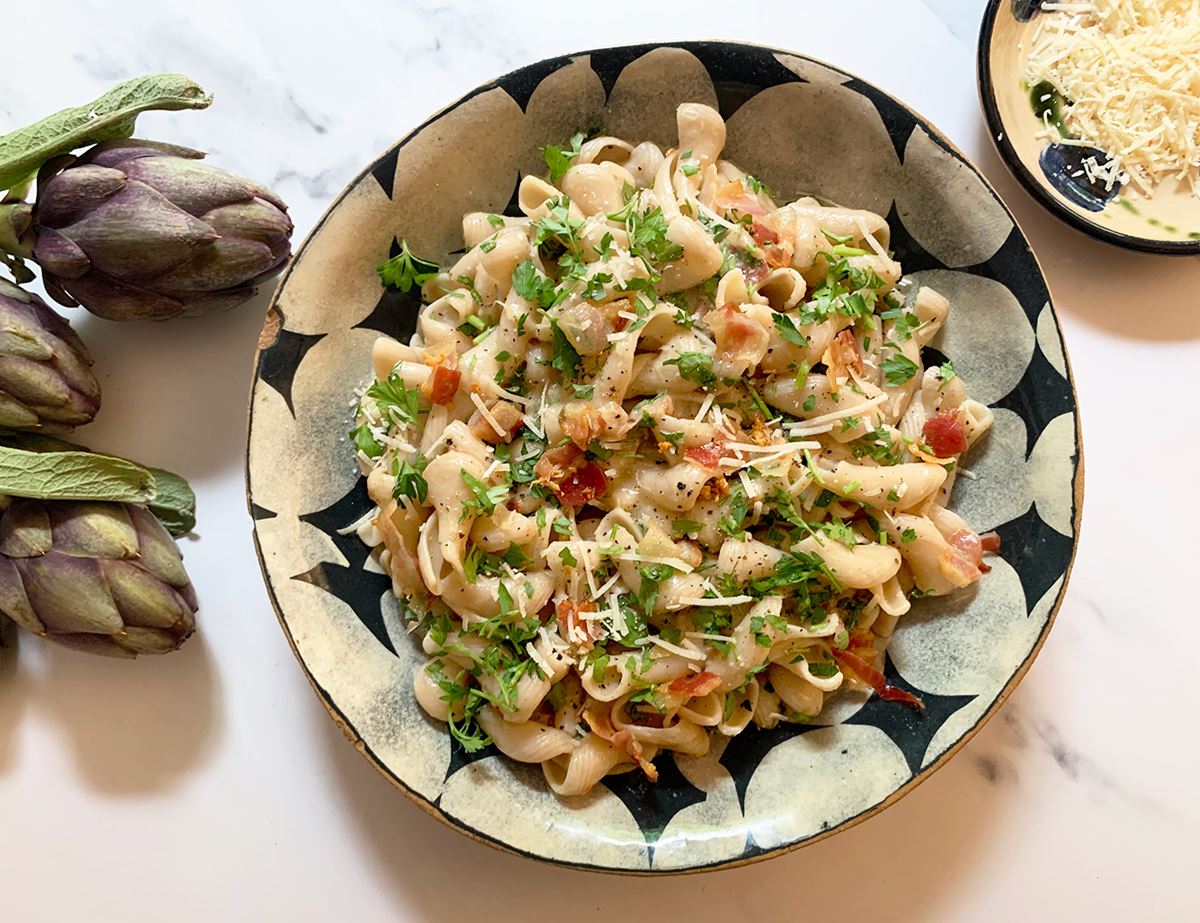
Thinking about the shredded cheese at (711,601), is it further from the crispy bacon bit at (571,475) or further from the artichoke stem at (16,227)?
the artichoke stem at (16,227)

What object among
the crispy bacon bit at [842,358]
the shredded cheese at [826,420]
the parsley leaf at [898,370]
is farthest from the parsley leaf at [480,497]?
the parsley leaf at [898,370]

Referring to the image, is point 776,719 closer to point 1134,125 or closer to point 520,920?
point 520,920

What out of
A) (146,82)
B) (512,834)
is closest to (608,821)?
(512,834)

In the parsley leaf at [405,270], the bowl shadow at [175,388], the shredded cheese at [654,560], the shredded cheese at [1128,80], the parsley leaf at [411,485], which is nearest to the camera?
the shredded cheese at [654,560]

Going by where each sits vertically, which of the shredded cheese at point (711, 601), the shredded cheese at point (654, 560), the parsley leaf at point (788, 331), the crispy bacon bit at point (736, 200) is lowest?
the shredded cheese at point (711, 601)

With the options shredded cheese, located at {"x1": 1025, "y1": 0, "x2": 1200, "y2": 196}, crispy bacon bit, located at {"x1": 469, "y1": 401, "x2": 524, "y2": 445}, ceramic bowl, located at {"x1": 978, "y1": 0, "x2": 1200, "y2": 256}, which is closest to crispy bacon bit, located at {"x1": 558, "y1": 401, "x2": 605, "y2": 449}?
crispy bacon bit, located at {"x1": 469, "y1": 401, "x2": 524, "y2": 445}

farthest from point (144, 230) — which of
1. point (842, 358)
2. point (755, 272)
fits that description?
point (842, 358)

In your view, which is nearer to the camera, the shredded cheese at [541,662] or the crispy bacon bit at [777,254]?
the shredded cheese at [541,662]

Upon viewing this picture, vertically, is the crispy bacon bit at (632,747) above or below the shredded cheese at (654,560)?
below
